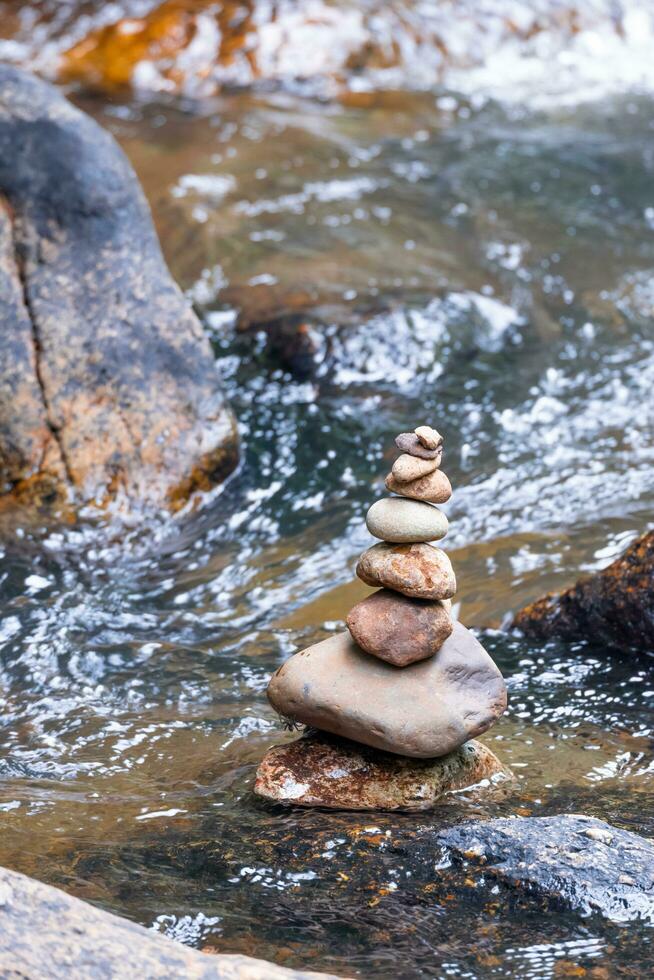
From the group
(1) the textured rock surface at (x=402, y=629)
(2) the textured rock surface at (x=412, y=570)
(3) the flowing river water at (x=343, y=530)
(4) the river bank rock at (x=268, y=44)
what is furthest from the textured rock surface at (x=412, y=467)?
(4) the river bank rock at (x=268, y=44)

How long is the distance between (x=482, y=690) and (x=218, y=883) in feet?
3.67

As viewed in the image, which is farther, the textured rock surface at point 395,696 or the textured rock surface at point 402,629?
the textured rock surface at point 402,629

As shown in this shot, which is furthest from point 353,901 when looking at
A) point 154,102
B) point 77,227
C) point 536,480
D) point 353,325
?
point 154,102

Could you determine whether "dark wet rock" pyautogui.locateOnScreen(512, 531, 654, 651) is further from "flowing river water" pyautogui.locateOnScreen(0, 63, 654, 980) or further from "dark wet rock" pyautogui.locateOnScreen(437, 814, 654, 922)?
"dark wet rock" pyautogui.locateOnScreen(437, 814, 654, 922)

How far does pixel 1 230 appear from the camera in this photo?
609 centimetres

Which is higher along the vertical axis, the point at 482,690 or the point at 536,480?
the point at 482,690

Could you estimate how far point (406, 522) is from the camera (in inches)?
144

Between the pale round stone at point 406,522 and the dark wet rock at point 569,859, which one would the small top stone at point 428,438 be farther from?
the dark wet rock at point 569,859

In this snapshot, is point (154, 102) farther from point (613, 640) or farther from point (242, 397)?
point (613, 640)

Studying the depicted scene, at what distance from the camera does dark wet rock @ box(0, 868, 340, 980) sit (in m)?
2.20

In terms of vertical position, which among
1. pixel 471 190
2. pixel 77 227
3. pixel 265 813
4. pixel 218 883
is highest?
pixel 77 227

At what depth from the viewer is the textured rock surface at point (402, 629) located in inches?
142

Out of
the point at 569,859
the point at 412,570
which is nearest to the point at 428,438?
the point at 412,570

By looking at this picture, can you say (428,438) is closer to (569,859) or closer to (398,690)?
(398,690)
